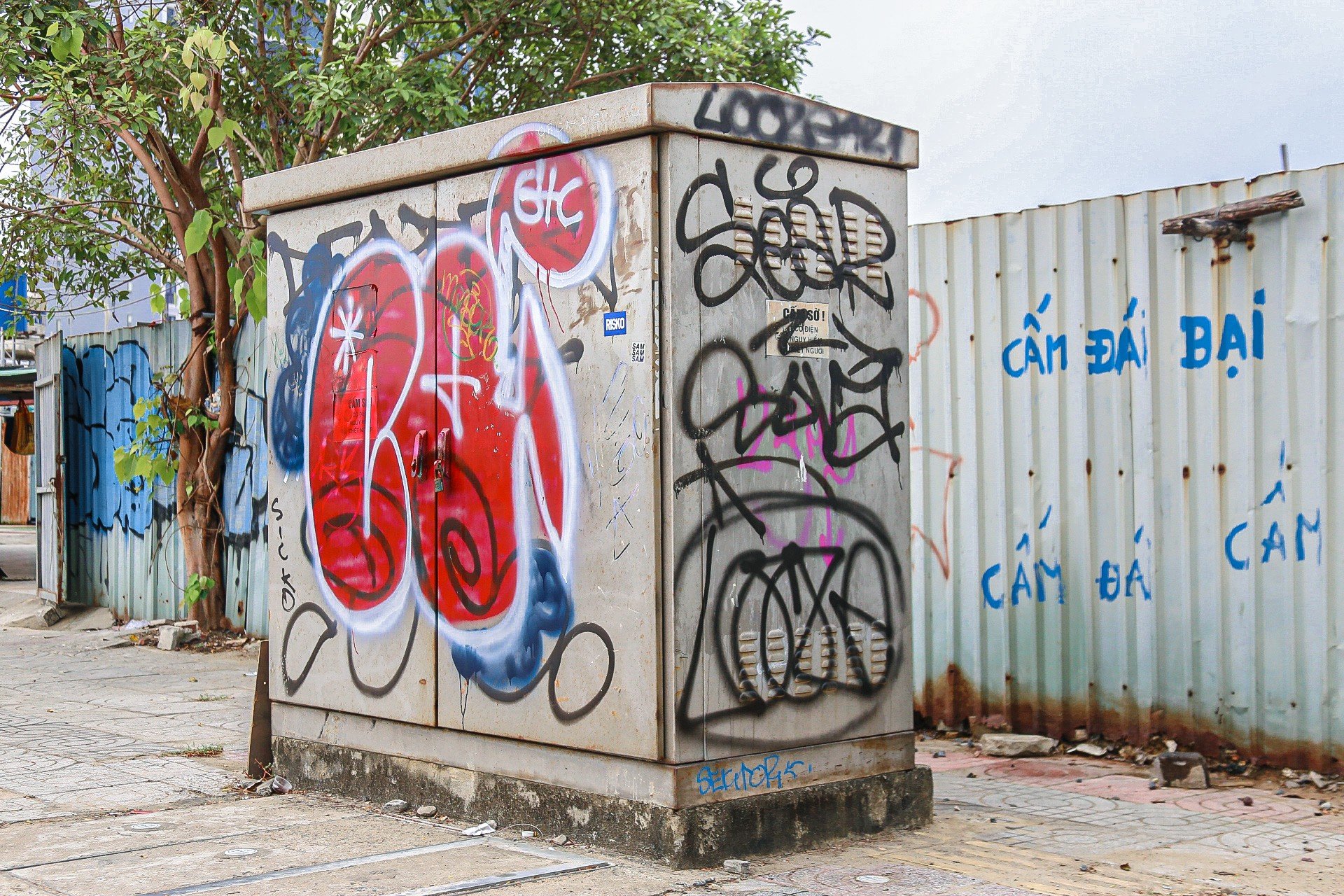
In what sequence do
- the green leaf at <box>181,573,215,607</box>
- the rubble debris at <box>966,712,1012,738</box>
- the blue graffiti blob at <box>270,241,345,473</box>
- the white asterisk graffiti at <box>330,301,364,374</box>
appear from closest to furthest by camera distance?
the white asterisk graffiti at <box>330,301,364,374</box>
the blue graffiti blob at <box>270,241,345,473</box>
the rubble debris at <box>966,712,1012,738</box>
the green leaf at <box>181,573,215,607</box>

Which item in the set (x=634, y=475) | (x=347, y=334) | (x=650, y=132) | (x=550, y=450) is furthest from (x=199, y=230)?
(x=634, y=475)

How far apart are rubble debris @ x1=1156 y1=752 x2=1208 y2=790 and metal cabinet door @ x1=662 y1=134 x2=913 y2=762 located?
1366 mm

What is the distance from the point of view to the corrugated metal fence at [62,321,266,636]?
11203 mm

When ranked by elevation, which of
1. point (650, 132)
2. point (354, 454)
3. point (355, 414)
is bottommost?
point (354, 454)

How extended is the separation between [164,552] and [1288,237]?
31.6 feet

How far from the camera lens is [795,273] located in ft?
17.2

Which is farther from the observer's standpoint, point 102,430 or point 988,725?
point 102,430

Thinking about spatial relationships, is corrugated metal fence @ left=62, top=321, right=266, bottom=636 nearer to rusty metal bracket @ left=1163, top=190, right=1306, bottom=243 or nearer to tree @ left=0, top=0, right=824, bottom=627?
tree @ left=0, top=0, right=824, bottom=627

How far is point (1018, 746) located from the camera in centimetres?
670

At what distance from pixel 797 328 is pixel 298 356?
8.27 feet

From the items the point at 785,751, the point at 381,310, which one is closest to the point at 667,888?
the point at 785,751

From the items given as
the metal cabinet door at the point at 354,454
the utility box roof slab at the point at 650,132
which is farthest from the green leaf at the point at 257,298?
the utility box roof slab at the point at 650,132

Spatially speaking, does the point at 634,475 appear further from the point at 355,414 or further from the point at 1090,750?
the point at 1090,750

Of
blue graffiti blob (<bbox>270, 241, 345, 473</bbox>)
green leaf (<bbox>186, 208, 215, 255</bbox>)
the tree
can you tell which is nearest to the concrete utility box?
blue graffiti blob (<bbox>270, 241, 345, 473</bbox>)
